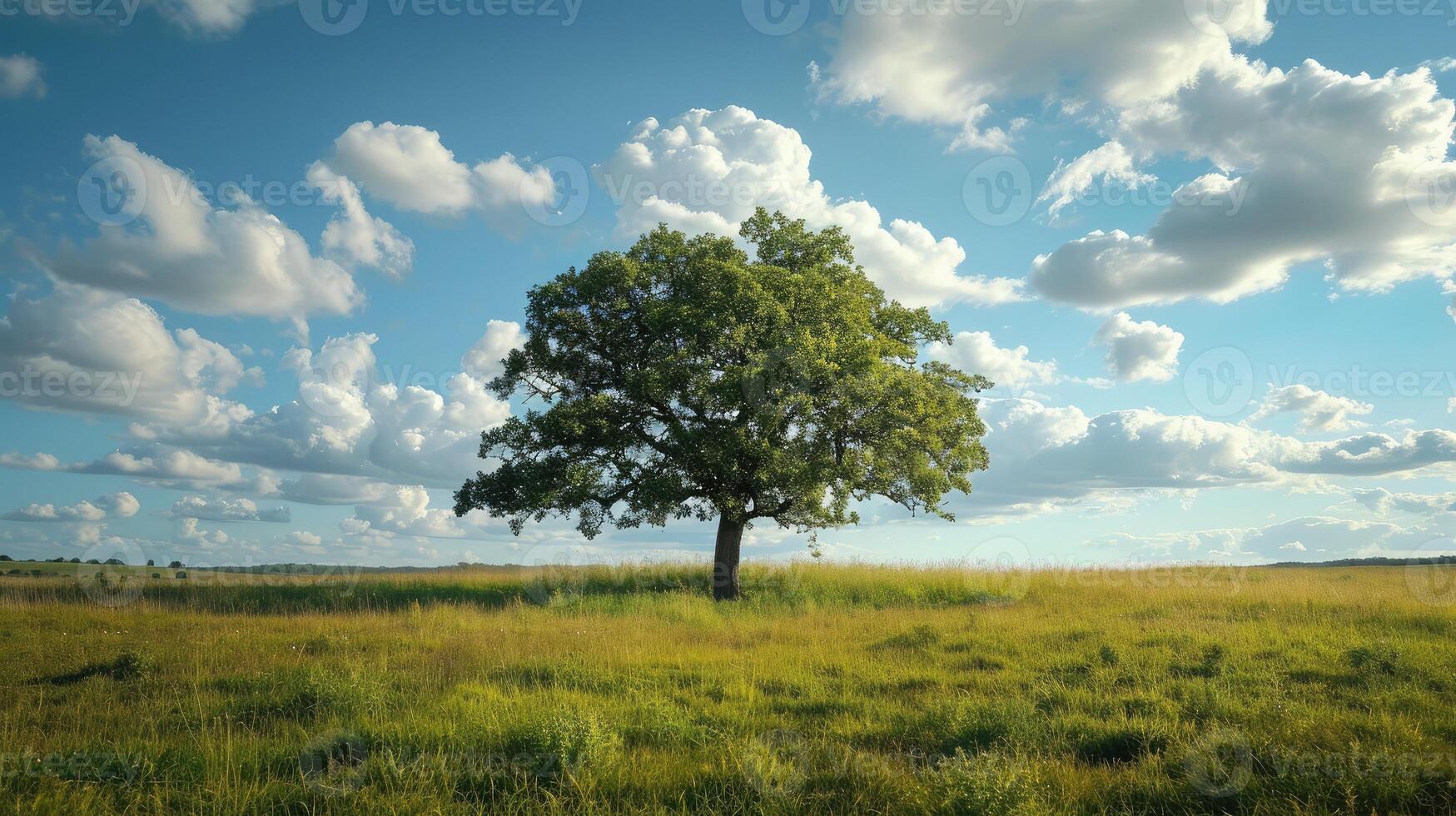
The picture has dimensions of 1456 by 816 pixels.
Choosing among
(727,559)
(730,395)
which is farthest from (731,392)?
(727,559)

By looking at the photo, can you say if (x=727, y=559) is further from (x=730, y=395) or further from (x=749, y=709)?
(x=749, y=709)

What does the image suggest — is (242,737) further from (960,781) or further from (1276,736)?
(1276,736)

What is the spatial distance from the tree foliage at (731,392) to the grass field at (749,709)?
421 centimetres

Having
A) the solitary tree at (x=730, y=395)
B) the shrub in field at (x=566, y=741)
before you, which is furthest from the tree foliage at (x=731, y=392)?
the shrub in field at (x=566, y=741)

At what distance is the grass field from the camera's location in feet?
22.0

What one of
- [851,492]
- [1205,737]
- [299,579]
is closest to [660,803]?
[1205,737]

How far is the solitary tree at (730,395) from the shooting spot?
2088cm

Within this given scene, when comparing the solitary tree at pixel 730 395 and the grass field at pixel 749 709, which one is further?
the solitary tree at pixel 730 395

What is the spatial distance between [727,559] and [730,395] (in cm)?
633

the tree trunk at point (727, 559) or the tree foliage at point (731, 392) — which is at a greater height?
the tree foliage at point (731, 392)

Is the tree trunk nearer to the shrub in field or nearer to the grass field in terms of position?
the grass field

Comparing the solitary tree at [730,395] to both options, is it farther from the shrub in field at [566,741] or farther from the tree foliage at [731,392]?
the shrub in field at [566,741]

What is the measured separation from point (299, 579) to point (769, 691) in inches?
1041

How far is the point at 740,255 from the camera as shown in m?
23.7
